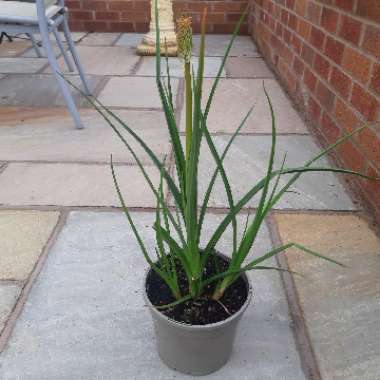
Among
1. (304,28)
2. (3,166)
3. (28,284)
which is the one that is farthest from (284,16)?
(28,284)

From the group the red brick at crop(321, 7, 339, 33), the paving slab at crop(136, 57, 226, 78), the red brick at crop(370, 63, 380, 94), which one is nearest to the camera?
the red brick at crop(370, 63, 380, 94)

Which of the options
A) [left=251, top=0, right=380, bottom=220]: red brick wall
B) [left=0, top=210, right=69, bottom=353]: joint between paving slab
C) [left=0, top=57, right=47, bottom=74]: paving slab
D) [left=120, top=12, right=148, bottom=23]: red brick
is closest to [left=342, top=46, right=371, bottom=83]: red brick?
[left=251, top=0, right=380, bottom=220]: red brick wall

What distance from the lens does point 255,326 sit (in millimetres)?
1141

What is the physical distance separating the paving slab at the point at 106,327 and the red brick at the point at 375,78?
71cm

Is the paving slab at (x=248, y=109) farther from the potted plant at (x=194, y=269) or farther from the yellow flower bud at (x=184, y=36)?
the yellow flower bud at (x=184, y=36)

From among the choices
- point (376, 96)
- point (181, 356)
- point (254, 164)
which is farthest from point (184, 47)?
point (254, 164)

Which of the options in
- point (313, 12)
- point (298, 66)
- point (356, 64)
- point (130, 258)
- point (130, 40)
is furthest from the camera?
point (130, 40)

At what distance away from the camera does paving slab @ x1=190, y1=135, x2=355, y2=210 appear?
167 cm

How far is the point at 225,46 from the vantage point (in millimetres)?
3986

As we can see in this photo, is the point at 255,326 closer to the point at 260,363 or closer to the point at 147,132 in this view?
the point at 260,363

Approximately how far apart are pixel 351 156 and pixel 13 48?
3309 mm

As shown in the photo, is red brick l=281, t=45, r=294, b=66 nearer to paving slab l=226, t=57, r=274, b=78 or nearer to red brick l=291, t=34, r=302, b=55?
red brick l=291, t=34, r=302, b=55

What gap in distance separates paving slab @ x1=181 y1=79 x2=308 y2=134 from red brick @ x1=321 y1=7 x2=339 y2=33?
50cm

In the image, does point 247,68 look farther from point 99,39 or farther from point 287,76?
point 99,39
